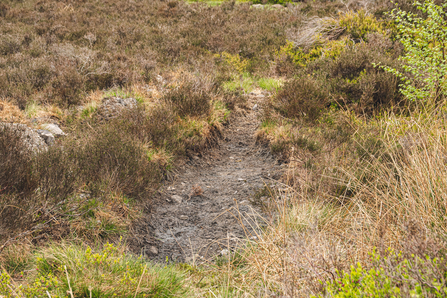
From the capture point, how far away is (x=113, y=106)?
6227 mm

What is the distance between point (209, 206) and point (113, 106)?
137 inches

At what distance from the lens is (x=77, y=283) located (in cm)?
185

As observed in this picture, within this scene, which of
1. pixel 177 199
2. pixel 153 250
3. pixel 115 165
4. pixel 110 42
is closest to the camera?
pixel 153 250

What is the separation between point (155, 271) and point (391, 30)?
9204mm

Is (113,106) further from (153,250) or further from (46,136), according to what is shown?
(153,250)

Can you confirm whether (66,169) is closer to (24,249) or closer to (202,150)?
(24,249)

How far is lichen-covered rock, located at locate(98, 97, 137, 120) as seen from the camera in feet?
19.4

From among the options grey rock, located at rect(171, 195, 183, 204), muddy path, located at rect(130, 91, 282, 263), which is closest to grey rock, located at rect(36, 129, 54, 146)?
muddy path, located at rect(130, 91, 282, 263)

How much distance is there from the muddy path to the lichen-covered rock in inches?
76.7

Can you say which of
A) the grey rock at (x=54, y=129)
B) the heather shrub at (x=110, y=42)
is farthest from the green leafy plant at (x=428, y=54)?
the heather shrub at (x=110, y=42)

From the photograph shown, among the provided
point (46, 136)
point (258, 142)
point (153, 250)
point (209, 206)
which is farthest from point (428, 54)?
point (46, 136)

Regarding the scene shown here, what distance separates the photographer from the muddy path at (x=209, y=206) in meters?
3.43

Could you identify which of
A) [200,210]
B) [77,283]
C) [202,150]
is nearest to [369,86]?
[202,150]

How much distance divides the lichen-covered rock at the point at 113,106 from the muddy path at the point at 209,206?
6.39 feet
